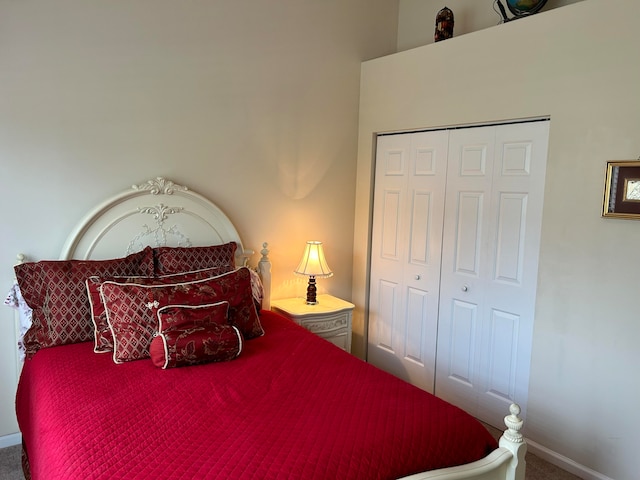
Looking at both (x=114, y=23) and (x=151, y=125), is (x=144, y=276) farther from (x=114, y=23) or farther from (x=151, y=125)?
(x=114, y=23)

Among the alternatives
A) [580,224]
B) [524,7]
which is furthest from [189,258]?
[524,7]

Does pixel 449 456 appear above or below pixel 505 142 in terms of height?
below

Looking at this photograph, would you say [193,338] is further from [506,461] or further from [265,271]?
[506,461]

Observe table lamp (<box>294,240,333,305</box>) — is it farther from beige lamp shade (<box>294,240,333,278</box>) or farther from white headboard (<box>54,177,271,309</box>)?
white headboard (<box>54,177,271,309</box>)

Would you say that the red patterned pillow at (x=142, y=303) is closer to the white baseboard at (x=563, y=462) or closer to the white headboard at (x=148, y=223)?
the white headboard at (x=148, y=223)

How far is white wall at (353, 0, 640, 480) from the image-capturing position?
2271 millimetres

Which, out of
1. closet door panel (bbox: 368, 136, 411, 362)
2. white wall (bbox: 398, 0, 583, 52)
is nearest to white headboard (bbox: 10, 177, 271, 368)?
closet door panel (bbox: 368, 136, 411, 362)

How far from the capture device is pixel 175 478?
1.34 meters

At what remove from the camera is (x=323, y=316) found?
319 cm

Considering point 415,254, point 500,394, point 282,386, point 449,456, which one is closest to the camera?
point 449,456

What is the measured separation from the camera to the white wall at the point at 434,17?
3.11m

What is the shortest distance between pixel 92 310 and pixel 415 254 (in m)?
2.01

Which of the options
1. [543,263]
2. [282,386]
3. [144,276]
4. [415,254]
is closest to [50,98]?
[144,276]

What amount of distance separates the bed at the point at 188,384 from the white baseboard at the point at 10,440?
36cm
